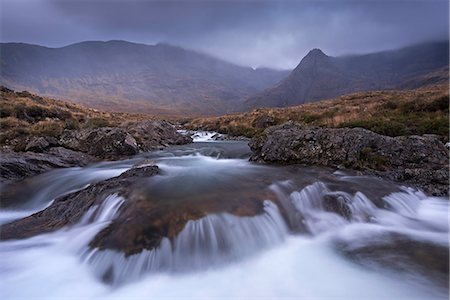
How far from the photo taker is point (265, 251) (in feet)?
19.2

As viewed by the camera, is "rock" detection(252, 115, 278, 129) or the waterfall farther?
"rock" detection(252, 115, 278, 129)

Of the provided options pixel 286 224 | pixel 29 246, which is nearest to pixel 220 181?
pixel 286 224

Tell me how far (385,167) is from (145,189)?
27.1 ft

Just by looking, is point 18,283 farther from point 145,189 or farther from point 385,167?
point 385,167

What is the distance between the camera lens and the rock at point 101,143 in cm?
1583

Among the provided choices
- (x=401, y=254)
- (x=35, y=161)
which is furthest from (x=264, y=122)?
(x=401, y=254)

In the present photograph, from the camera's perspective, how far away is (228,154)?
1603 centimetres

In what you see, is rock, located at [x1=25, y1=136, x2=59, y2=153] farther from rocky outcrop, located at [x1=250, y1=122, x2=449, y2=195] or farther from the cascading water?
rocky outcrop, located at [x1=250, y1=122, x2=449, y2=195]

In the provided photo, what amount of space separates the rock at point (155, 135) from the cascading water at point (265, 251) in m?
12.1

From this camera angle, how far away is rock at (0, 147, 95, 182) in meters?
11.2

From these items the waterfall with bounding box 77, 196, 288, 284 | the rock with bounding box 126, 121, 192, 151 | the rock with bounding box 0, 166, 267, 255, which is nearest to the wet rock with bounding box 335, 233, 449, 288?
the waterfall with bounding box 77, 196, 288, 284

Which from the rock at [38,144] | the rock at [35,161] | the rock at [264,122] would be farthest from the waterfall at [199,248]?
the rock at [264,122]

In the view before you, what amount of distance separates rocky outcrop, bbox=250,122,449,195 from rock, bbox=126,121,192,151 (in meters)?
10.4

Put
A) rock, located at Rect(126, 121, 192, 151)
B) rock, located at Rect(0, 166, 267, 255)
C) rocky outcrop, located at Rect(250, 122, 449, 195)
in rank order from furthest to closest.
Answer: rock, located at Rect(126, 121, 192, 151) < rocky outcrop, located at Rect(250, 122, 449, 195) < rock, located at Rect(0, 166, 267, 255)
